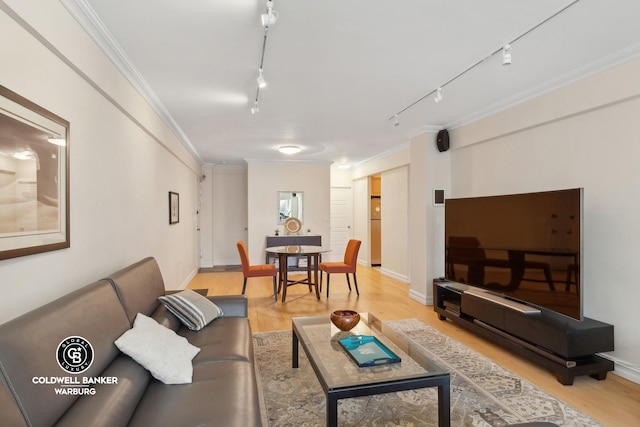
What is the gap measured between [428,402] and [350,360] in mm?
741

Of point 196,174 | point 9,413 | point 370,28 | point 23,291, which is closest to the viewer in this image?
point 9,413

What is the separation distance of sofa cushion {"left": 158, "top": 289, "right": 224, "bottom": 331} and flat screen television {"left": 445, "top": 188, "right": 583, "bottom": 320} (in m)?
2.68

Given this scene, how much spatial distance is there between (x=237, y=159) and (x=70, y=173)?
5.44 metres

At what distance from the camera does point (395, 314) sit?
14.1 feet

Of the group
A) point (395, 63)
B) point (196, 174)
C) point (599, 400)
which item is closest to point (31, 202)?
point (395, 63)

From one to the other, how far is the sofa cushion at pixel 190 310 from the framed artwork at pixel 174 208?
209 centimetres

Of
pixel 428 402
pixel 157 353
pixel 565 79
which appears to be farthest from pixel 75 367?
pixel 565 79

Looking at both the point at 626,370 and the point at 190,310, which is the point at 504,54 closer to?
the point at 626,370

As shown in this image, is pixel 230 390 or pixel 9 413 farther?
pixel 230 390

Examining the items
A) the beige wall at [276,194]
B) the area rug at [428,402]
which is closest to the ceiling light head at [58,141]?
the area rug at [428,402]

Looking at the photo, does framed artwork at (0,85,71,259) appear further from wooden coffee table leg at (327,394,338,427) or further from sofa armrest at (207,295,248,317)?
wooden coffee table leg at (327,394,338,427)

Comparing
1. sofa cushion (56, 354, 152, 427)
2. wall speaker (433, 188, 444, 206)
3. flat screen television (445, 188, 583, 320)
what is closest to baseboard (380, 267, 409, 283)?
wall speaker (433, 188, 444, 206)

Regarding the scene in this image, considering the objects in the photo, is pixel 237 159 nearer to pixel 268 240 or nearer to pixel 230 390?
pixel 268 240

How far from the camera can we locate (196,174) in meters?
7.03
